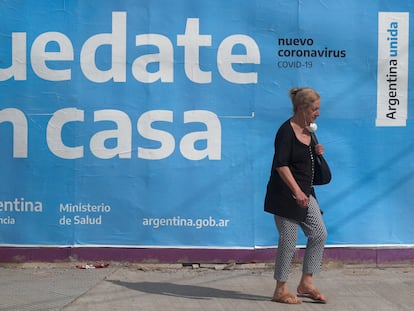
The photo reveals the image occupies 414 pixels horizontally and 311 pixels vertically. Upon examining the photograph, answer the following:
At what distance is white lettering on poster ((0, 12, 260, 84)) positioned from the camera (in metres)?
7.66

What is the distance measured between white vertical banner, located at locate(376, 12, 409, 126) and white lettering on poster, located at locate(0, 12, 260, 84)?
4.04 feet

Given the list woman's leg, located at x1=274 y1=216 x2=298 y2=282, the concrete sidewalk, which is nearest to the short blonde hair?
woman's leg, located at x1=274 y1=216 x2=298 y2=282

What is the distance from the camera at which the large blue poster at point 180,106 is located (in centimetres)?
766

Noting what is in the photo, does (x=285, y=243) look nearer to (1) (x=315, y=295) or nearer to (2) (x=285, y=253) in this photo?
(2) (x=285, y=253)

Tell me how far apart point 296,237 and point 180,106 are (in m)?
1.94

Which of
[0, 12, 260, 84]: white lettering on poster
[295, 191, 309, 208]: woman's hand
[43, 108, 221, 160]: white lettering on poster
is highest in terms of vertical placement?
[0, 12, 260, 84]: white lettering on poster

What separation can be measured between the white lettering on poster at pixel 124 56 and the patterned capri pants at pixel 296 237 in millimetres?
1769

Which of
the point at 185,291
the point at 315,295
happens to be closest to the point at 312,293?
the point at 315,295

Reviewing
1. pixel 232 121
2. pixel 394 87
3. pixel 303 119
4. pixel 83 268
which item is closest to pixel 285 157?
pixel 303 119

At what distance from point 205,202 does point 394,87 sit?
2.17 meters

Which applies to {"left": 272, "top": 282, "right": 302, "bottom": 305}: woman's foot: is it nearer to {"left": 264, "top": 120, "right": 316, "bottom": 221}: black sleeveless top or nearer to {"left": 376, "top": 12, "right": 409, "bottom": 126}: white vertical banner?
{"left": 264, "top": 120, "right": 316, "bottom": 221}: black sleeveless top

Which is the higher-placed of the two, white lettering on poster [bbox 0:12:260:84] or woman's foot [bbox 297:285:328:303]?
white lettering on poster [bbox 0:12:260:84]

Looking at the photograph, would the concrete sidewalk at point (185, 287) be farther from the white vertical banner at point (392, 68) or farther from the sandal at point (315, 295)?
the white vertical banner at point (392, 68)

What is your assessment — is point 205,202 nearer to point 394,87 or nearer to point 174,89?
point 174,89
